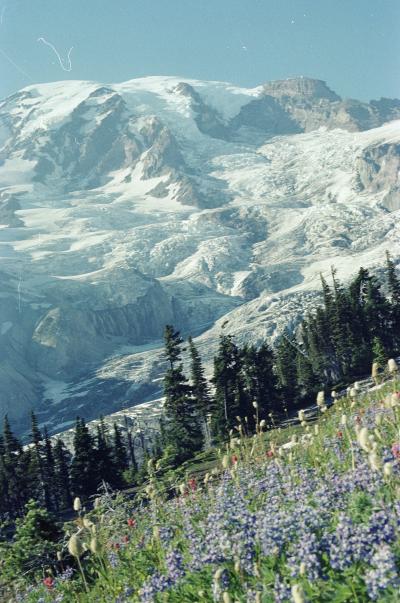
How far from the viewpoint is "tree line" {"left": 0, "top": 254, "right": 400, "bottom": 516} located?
70.8 meters

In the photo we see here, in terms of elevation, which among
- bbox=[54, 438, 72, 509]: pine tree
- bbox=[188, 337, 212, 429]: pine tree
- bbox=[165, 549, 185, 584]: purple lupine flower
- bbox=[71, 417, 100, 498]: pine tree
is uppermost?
bbox=[165, 549, 185, 584]: purple lupine flower

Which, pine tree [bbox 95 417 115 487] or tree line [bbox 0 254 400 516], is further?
tree line [bbox 0 254 400 516]

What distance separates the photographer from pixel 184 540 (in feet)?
25.4

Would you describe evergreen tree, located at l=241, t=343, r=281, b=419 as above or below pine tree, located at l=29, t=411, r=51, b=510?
above

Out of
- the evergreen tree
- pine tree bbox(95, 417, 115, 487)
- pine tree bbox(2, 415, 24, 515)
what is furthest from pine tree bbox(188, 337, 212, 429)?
pine tree bbox(2, 415, 24, 515)

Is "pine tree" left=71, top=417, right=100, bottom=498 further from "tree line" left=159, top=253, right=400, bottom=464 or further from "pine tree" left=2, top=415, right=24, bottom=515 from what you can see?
"tree line" left=159, top=253, right=400, bottom=464

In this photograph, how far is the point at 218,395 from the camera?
75.8 m

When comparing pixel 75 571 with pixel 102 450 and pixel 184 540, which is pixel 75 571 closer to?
pixel 184 540

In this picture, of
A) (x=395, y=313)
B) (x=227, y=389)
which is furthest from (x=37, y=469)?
(x=395, y=313)

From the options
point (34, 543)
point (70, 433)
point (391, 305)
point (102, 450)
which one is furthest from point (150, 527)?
point (70, 433)

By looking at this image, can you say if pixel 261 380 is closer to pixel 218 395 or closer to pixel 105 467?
pixel 218 395

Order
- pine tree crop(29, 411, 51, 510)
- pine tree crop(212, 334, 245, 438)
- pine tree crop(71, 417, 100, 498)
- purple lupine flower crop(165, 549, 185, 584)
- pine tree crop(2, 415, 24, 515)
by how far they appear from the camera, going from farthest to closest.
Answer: pine tree crop(2, 415, 24, 515) → pine tree crop(212, 334, 245, 438) → pine tree crop(29, 411, 51, 510) → pine tree crop(71, 417, 100, 498) → purple lupine flower crop(165, 549, 185, 584)

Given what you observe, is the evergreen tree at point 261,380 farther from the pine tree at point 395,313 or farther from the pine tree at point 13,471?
the pine tree at point 13,471

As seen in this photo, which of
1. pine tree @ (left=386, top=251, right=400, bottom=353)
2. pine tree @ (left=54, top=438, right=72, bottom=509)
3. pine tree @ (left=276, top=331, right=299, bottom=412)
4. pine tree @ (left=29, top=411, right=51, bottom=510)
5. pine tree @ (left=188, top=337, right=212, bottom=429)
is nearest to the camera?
A: pine tree @ (left=29, top=411, right=51, bottom=510)
